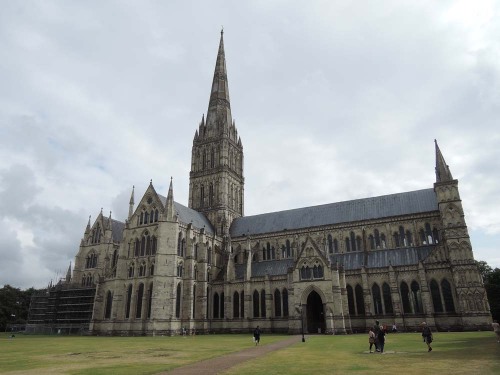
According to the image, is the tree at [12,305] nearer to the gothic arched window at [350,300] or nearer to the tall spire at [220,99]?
the tall spire at [220,99]

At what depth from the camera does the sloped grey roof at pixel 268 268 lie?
58.6m

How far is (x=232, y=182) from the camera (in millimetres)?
75750

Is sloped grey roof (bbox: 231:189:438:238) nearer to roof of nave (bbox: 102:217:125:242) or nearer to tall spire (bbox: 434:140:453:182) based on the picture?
tall spire (bbox: 434:140:453:182)

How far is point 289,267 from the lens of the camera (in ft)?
176

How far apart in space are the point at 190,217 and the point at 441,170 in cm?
3972

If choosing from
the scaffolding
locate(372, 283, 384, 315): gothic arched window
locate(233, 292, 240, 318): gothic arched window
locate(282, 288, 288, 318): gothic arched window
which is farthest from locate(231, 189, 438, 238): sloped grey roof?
the scaffolding

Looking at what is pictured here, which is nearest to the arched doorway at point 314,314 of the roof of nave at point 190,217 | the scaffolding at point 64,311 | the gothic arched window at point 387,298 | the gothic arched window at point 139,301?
the gothic arched window at point 387,298

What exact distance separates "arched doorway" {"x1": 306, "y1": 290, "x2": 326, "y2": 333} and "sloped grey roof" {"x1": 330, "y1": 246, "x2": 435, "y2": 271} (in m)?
6.18

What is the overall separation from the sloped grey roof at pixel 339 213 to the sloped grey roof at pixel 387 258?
19.1 ft

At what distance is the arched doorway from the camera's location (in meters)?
51.3

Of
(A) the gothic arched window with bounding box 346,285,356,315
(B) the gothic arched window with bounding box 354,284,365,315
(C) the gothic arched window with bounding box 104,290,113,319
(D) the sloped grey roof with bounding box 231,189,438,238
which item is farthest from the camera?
(C) the gothic arched window with bounding box 104,290,113,319

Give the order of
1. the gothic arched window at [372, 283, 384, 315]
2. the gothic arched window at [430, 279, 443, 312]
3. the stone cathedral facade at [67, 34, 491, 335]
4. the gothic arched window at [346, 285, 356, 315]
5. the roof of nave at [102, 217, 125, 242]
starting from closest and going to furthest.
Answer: the gothic arched window at [430, 279, 443, 312] → the stone cathedral facade at [67, 34, 491, 335] → the gothic arched window at [372, 283, 384, 315] → the gothic arched window at [346, 285, 356, 315] → the roof of nave at [102, 217, 125, 242]

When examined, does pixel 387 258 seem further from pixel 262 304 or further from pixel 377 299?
pixel 262 304

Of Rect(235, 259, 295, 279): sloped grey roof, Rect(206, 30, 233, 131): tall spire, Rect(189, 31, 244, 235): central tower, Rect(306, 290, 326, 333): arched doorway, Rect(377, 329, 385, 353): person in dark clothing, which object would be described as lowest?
Rect(377, 329, 385, 353): person in dark clothing
